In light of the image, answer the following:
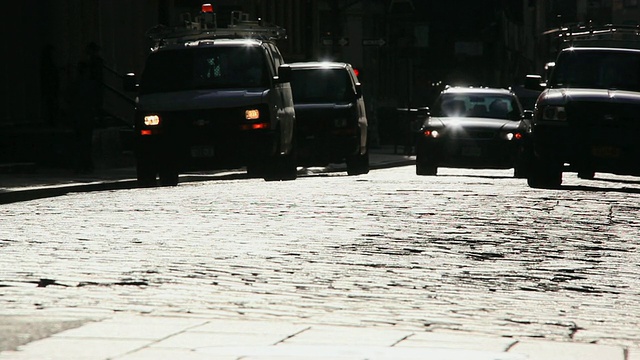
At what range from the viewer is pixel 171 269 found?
1125 centimetres

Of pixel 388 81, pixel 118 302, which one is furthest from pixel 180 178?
pixel 388 81

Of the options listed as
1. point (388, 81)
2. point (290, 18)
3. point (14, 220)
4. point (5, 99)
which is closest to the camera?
point (14, 220)

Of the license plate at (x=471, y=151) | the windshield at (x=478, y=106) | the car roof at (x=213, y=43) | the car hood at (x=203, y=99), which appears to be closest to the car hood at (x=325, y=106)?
the windshield at (x=478, y=106)

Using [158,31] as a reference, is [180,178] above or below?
below

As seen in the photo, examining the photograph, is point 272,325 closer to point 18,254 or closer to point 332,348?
point 332,348

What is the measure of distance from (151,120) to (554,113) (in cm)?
604

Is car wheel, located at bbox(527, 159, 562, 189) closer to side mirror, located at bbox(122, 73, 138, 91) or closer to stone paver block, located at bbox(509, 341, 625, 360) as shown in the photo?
side mirror, located at bbox(122, 73, 138, 91)

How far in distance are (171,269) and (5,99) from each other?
67.9ft

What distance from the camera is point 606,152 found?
2170cm

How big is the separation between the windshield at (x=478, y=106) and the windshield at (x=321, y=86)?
1868mm

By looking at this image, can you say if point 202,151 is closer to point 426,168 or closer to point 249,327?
point 426,168

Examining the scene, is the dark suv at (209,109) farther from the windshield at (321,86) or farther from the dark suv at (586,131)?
the windshield at (321,86)

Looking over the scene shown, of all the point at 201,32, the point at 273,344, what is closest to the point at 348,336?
the point at 273,344

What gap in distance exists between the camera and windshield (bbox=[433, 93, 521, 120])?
2967cm
